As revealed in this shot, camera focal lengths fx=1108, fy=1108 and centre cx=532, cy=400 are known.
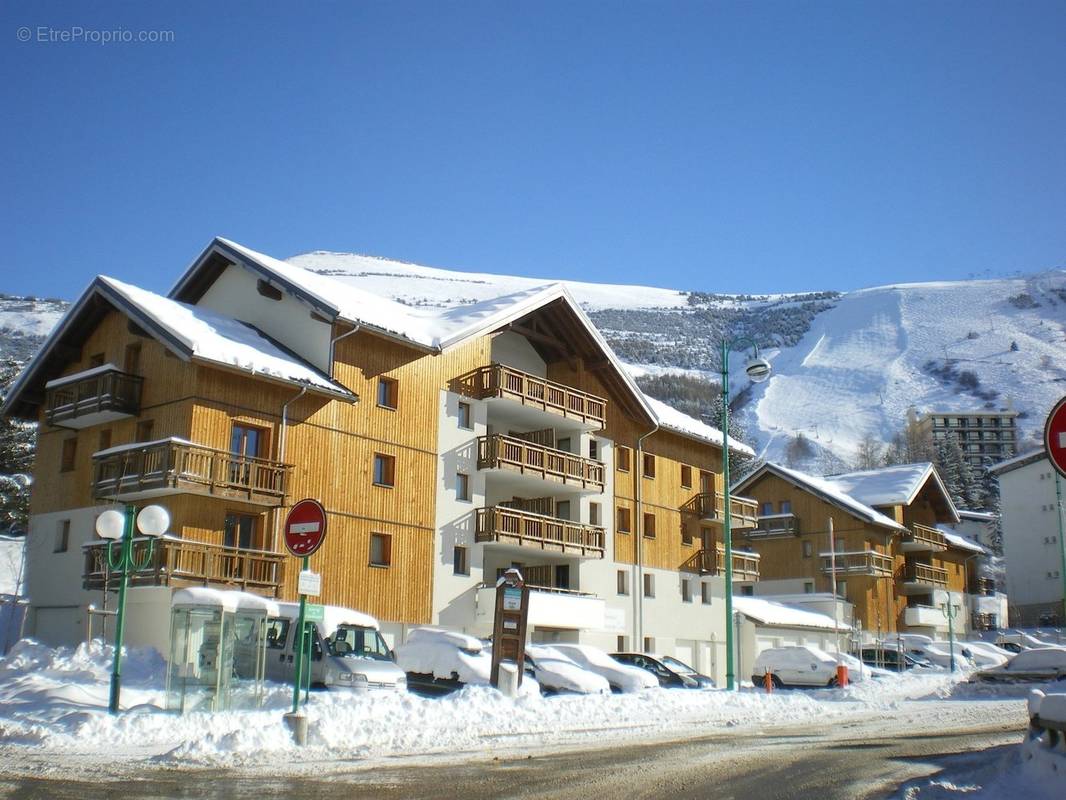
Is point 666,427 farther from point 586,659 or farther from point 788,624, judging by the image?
point 586,659

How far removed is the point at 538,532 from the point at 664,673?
8.36m

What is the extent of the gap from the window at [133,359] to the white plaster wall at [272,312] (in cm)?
438

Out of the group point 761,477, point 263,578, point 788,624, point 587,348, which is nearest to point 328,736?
point 263,578

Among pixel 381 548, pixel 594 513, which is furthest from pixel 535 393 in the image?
pixel 381 548

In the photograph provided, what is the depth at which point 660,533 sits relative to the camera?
4853 centimetres

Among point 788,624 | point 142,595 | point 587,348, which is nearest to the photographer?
point 142,595

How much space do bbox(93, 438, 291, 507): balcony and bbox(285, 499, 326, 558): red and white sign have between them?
42.1 ft

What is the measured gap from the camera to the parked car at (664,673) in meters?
33.6

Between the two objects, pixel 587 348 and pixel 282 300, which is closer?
pixel 282 300

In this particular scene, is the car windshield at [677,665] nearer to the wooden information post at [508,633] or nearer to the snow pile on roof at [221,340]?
the wooden information post at [508,633]

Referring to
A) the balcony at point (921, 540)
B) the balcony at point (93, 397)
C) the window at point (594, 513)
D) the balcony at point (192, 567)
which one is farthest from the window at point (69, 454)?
the balcony at point (921, 540)

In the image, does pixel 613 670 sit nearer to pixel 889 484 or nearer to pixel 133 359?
pixel 133 359

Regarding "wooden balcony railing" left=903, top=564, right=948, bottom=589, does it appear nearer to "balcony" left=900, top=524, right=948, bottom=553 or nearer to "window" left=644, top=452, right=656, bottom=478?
"balcony" left=900, top=524, right=948, bottom=553

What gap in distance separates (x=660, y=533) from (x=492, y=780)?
1399 inches
